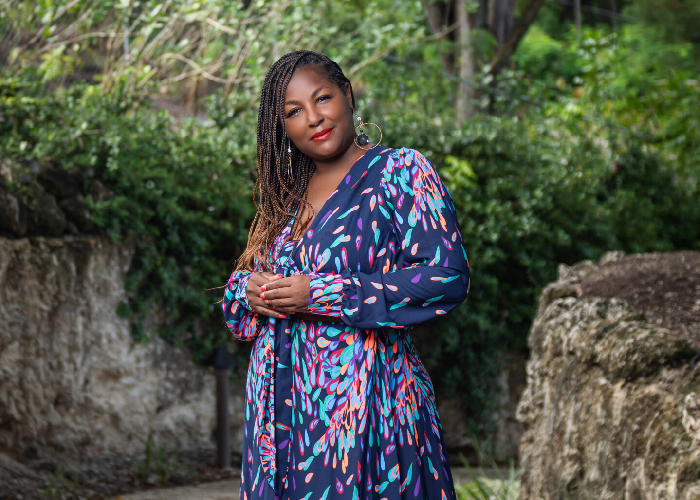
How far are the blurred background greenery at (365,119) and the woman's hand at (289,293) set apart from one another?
2594 millimetres

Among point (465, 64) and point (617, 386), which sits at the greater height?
point (465, 64)

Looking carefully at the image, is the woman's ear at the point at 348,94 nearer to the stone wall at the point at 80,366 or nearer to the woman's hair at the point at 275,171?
the woman's hair at the point at 275,171

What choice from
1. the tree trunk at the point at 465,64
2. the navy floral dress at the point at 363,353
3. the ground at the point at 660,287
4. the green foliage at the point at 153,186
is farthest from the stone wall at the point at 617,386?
the tree trunk at the point at 465,64

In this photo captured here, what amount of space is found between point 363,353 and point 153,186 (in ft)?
9.68

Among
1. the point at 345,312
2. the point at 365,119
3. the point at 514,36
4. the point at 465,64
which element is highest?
the point at 514,36

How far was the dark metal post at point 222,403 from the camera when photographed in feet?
15.7

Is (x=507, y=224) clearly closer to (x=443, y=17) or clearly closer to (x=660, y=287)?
(x=660, y=287)

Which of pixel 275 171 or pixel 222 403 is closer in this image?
pixel 275 171

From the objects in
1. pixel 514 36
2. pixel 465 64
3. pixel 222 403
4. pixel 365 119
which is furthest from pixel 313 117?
pixel 514 36

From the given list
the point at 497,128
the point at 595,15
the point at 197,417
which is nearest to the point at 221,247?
the point at 197,417

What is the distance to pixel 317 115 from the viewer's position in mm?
1924

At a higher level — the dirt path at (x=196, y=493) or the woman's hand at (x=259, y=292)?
the woman's hand at (x=259, y=292)

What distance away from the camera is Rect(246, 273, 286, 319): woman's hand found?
186 cm

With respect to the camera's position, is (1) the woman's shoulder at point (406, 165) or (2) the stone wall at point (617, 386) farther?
(2) the stone wall at point (617, 386)
